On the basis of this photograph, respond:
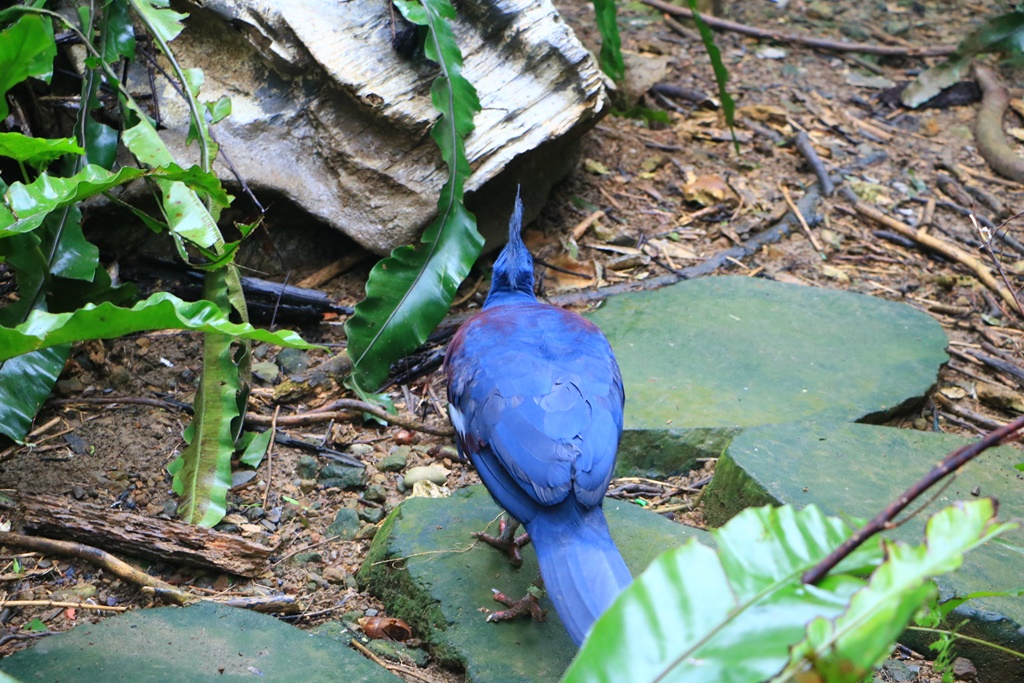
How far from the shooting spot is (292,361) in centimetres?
360

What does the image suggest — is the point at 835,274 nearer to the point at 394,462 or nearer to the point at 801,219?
the point at 801,219

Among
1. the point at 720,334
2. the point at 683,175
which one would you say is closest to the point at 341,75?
the point at 720,334

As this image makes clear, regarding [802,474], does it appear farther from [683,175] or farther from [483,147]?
[683,175]

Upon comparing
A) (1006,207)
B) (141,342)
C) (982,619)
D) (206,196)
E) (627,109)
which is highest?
(206,196)

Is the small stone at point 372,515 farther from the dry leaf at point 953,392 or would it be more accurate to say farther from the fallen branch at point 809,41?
the fallen branch at point 809,41

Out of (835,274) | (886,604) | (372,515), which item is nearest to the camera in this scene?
(886,604)

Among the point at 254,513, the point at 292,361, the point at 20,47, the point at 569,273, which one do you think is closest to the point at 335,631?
the point at 254,513

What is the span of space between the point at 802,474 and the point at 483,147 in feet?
5.99

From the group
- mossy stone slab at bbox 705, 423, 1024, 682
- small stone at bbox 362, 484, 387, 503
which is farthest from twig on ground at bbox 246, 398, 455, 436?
mossy stone slab at bbox 705, 423, 1024, 682

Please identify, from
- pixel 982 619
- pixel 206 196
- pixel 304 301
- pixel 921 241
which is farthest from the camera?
pixel 921 241

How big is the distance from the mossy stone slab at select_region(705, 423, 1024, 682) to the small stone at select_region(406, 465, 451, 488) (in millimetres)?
914

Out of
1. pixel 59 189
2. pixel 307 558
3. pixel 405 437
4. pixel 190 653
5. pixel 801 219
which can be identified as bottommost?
pixel 801 219

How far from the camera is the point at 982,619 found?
216 cm

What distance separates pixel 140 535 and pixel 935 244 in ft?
12.7
